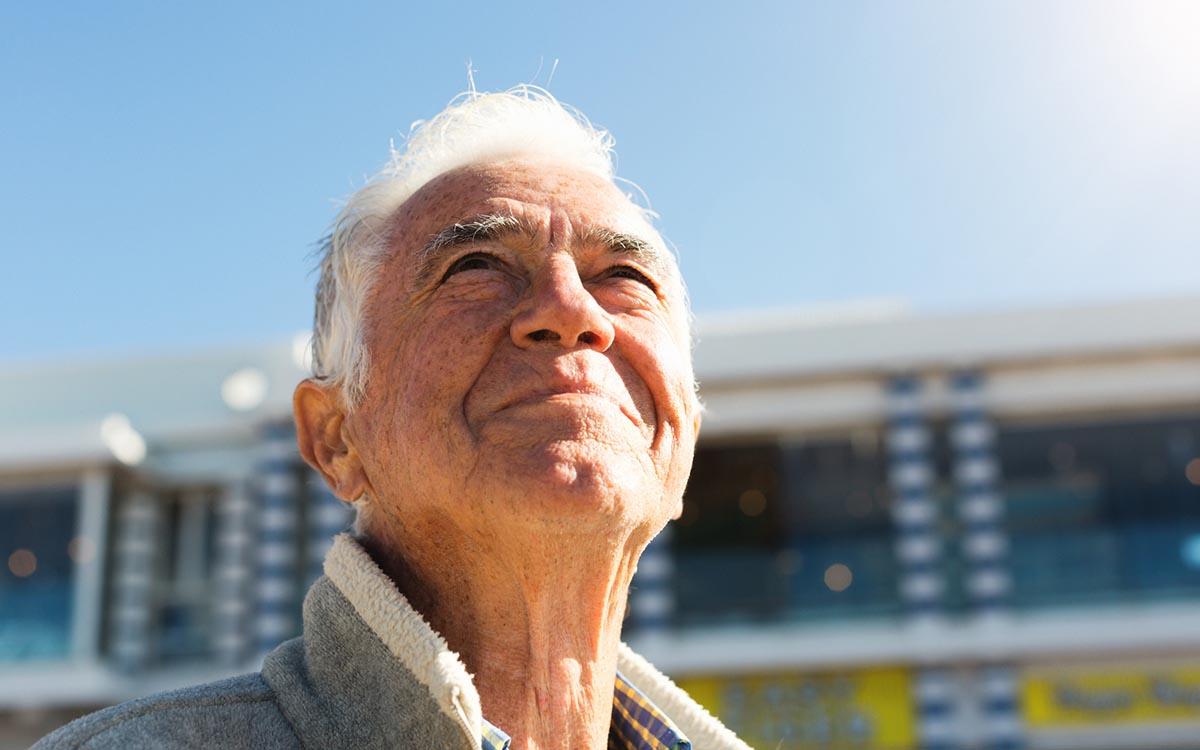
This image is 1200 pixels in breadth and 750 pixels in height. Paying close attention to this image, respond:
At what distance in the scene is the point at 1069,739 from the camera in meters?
11.4

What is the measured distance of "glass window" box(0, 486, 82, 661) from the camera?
1278cm

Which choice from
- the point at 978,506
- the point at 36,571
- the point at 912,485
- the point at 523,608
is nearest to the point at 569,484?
the point at 523,608

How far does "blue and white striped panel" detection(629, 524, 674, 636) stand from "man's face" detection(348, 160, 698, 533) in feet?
35.3

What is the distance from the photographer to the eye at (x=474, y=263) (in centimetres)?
142

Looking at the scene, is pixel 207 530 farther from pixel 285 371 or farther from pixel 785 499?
pixel 785 499

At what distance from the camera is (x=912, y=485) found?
12.2 m

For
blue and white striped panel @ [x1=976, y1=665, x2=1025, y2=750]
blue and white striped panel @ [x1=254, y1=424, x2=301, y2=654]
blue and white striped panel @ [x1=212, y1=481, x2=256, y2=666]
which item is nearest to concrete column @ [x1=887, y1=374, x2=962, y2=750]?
blue and white striped panel @ [x1=976, y1=665, x2=1025, y2=750]

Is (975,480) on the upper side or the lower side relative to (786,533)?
upper

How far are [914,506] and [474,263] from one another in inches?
449

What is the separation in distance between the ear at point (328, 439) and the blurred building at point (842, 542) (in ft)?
34.3

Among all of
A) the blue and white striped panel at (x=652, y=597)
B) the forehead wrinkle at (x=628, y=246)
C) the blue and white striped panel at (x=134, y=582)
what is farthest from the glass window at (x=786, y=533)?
the forehead wrinkle at (x=628, y=246)

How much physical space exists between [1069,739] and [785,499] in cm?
395

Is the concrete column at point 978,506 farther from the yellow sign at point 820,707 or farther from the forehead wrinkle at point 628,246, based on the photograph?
the forehead wrinkle at point 628,246

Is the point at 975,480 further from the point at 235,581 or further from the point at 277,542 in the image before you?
the point at 235,581
